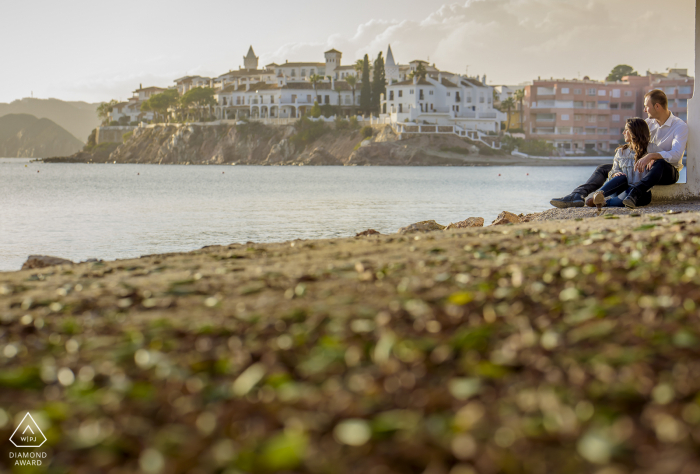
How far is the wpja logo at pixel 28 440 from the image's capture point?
2525mm

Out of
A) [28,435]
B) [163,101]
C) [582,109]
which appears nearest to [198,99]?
[163,101]

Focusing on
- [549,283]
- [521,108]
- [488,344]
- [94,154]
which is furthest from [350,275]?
[94,154]

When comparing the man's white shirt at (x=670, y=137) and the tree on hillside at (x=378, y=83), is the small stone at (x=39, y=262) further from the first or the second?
the tree on hillside at (x=378, y=83)

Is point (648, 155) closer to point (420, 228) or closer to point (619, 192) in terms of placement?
point (619, 192)

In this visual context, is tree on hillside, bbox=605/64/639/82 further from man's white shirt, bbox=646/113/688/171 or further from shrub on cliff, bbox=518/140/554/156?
man's white shirt, bbox=646/113/688/171

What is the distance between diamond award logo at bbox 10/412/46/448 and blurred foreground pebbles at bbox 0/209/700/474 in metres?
0.05

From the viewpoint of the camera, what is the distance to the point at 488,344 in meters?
3.42

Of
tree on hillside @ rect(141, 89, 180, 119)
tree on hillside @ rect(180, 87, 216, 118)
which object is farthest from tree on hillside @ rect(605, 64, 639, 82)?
tree on hillside @ rect(141, 89, 180, 119)

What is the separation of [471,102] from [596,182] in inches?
4152

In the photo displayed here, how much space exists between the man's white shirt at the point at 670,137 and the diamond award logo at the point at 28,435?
1070 cm

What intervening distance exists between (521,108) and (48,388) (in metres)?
127

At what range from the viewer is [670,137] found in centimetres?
1105

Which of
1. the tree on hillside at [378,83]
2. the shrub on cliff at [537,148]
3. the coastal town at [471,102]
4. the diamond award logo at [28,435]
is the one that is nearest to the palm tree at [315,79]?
the coastal town at [471,102]

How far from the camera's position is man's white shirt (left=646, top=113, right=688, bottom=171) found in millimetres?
10898
